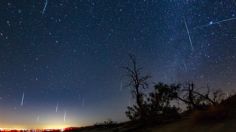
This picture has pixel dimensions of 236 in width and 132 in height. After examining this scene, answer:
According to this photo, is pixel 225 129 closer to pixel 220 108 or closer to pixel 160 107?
pixel 220 108

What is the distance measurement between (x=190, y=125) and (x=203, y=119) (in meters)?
0.90

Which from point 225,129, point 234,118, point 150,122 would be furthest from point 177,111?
point 225,129

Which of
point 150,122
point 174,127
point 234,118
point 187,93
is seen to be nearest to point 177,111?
point 187,93

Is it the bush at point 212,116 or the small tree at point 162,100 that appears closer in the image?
the bush at point 212,116

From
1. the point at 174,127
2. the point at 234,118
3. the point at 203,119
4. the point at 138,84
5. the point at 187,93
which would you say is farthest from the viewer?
the point at 138,84

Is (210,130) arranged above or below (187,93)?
below

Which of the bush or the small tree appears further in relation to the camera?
the small tree

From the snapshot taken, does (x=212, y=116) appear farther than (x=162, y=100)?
No

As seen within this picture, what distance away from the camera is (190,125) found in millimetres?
16719

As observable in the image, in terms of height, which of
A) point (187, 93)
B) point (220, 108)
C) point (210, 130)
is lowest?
point (210, 130)

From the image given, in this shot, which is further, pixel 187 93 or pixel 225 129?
pixel 187 93

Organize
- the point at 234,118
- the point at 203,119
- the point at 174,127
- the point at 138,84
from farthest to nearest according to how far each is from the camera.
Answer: the point at 138,84 < the point at 174,127 < the point at 203,119 < the point at 234,118

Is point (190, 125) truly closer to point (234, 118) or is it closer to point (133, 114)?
point (234, 118)

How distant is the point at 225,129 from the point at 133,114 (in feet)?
53.9
